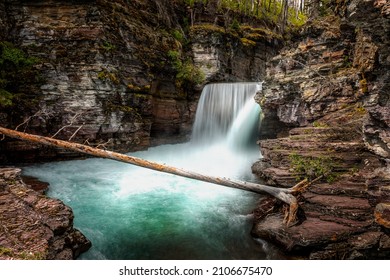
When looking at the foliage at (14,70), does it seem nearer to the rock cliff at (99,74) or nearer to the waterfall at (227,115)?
the rock cliff at (99,74)

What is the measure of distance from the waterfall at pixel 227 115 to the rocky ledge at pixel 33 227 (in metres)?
11.7

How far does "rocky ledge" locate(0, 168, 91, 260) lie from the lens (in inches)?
186

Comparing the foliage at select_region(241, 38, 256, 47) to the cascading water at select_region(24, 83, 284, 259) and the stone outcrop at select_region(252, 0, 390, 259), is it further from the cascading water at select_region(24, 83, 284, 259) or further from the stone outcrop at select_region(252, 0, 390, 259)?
the stone outcrop at select_region(252, 0, 390, 259)

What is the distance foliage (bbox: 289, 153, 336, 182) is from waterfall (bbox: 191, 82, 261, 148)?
714cm

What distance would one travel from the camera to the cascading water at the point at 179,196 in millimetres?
7121

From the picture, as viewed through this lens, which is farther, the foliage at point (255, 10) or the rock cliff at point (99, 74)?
the foliage at point (255, 10)

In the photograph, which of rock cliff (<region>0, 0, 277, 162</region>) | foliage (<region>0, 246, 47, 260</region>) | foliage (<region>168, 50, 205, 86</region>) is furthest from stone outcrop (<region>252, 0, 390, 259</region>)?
rock cliff (<region>0, 0, 277, 162</region>)

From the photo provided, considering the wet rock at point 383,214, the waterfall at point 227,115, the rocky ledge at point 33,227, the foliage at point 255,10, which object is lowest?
the rocky ledge at point 33,227

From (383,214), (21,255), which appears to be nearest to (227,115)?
(383,214)

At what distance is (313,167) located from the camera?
28.2 feet

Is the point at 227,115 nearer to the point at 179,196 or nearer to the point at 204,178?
the point at 179,196

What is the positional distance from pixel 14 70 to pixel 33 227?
30.8 ft

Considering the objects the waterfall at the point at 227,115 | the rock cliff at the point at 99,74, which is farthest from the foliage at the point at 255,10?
the rock cliff at the point at 99,74

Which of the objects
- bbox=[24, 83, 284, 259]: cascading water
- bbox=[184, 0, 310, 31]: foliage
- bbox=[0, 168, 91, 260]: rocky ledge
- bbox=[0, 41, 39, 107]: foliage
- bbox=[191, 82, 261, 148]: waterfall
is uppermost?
bbox=[184, 0, 310, 31]: foliage
